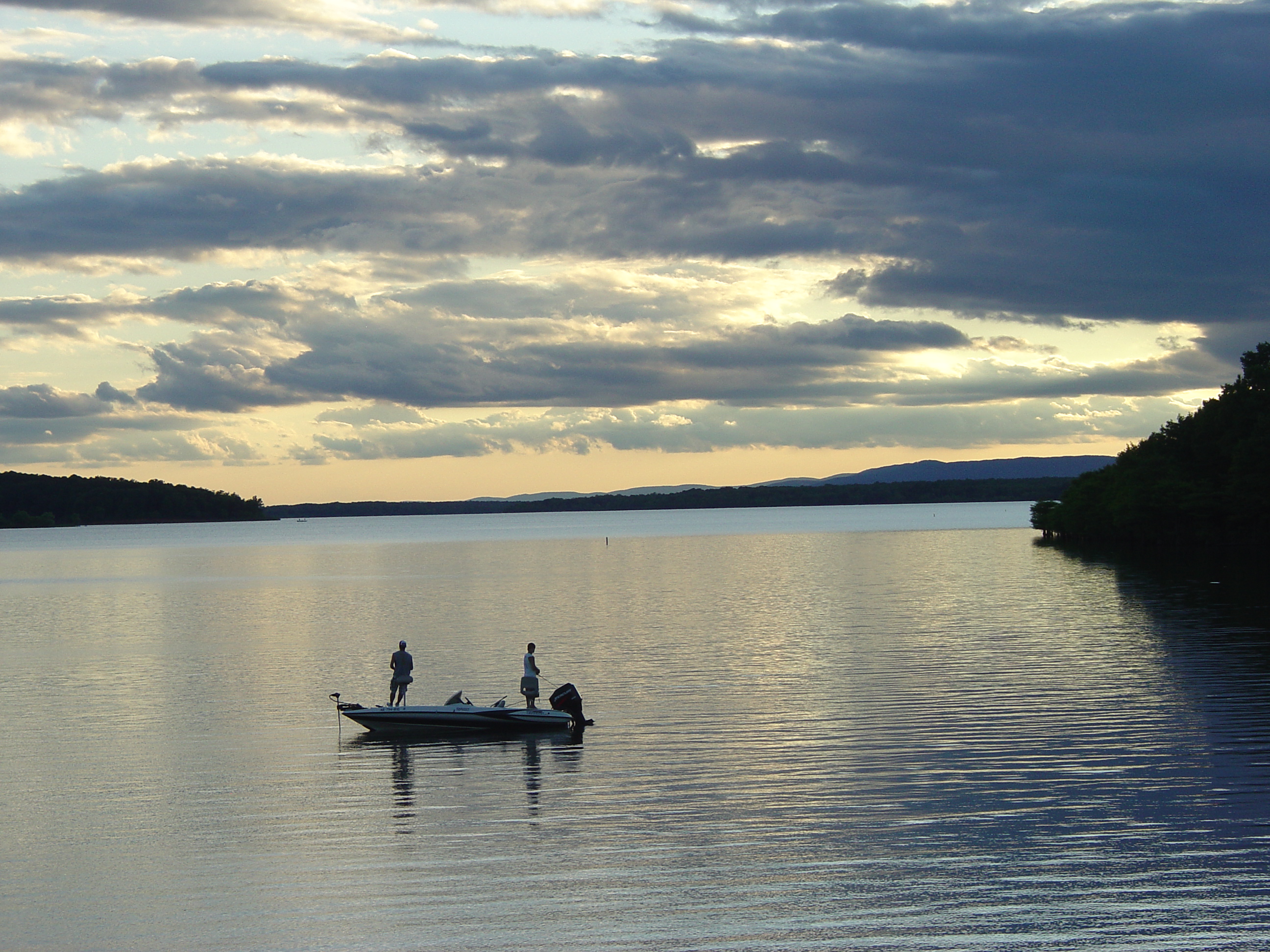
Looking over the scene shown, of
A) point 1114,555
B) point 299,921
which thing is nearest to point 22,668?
point 299,921

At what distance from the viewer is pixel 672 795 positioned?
26.7 m

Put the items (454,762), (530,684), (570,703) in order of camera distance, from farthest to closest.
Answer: (530,684)
(570,703)
(454,762)

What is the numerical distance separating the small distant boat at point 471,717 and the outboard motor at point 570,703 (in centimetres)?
1

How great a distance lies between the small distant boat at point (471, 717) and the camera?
35812mm

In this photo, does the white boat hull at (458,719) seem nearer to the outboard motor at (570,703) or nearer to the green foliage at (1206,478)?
the outboard motor at (570,703)

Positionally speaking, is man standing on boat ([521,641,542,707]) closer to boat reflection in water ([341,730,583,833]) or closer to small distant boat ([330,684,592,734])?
small distant boat ([330,684,592,734])

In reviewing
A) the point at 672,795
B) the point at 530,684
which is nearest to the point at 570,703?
the point at 530,684

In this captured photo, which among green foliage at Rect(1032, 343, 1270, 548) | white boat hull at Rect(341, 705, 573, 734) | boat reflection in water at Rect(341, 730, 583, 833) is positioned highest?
green foliage at Rect(1032, 343, 1270, 548)

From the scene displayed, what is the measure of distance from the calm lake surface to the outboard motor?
3.85ft

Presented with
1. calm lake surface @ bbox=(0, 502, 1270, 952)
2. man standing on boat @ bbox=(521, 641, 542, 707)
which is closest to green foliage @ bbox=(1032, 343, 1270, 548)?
calm lake surface @ bbox=(0, 502, 1270, 952)

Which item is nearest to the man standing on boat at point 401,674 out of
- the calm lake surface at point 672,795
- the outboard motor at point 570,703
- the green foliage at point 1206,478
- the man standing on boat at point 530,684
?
the calm lake surface at point 672,795

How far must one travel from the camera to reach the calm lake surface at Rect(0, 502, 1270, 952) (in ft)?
59.5

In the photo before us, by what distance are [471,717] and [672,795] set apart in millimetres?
10887

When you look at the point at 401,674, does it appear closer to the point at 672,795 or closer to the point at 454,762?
the point at 454,762
